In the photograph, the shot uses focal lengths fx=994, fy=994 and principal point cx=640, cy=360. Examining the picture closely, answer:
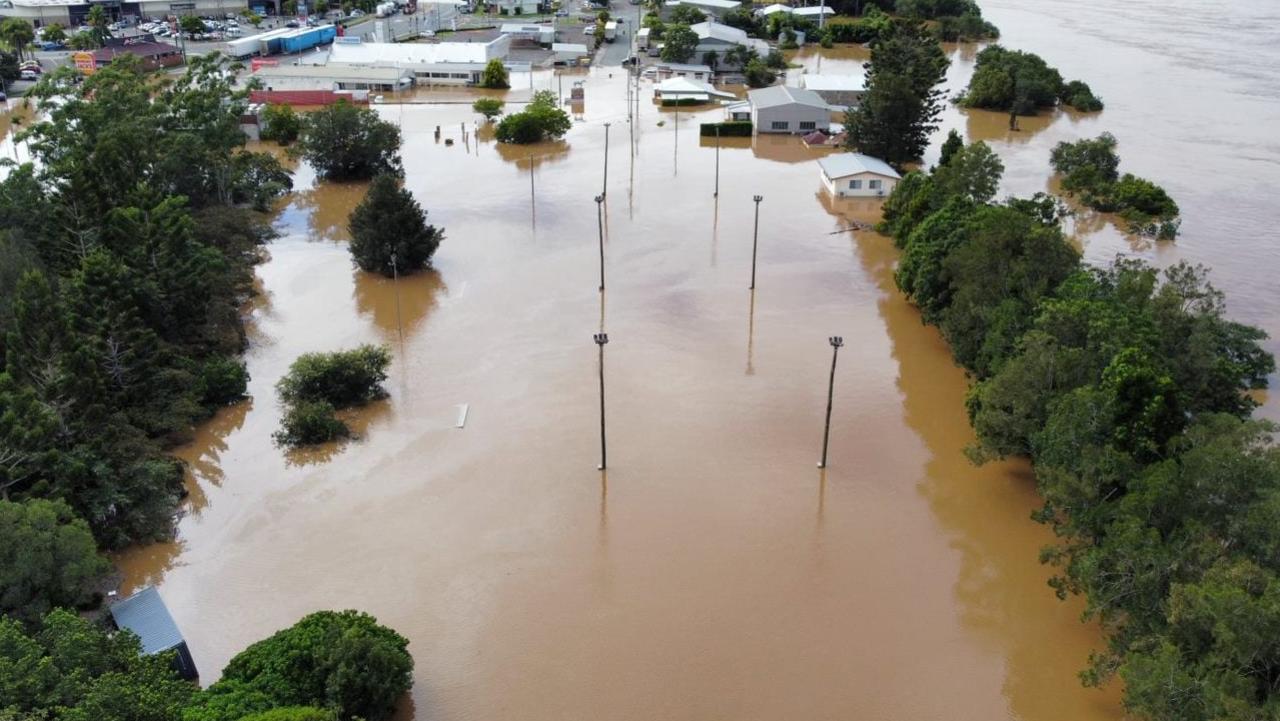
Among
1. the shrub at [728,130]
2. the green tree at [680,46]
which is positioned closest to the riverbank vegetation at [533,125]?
the shrub at [728,130]

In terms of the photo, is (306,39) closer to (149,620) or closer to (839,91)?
(839,91)

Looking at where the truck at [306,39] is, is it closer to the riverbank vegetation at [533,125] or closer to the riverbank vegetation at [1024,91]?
the riverbank vegetation at [533,125]

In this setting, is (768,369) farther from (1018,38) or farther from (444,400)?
(1018,38)

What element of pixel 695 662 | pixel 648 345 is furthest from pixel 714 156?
pixel 695 662

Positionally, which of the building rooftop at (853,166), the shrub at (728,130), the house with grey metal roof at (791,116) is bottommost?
the building rooftop at (853,166)

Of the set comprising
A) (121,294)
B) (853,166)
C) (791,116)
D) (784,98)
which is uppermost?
(784,98)

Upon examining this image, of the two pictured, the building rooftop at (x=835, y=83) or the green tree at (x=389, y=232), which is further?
the building rooftop at (x=835, y=83)

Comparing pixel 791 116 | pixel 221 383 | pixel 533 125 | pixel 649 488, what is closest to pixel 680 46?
pixel 791 116
